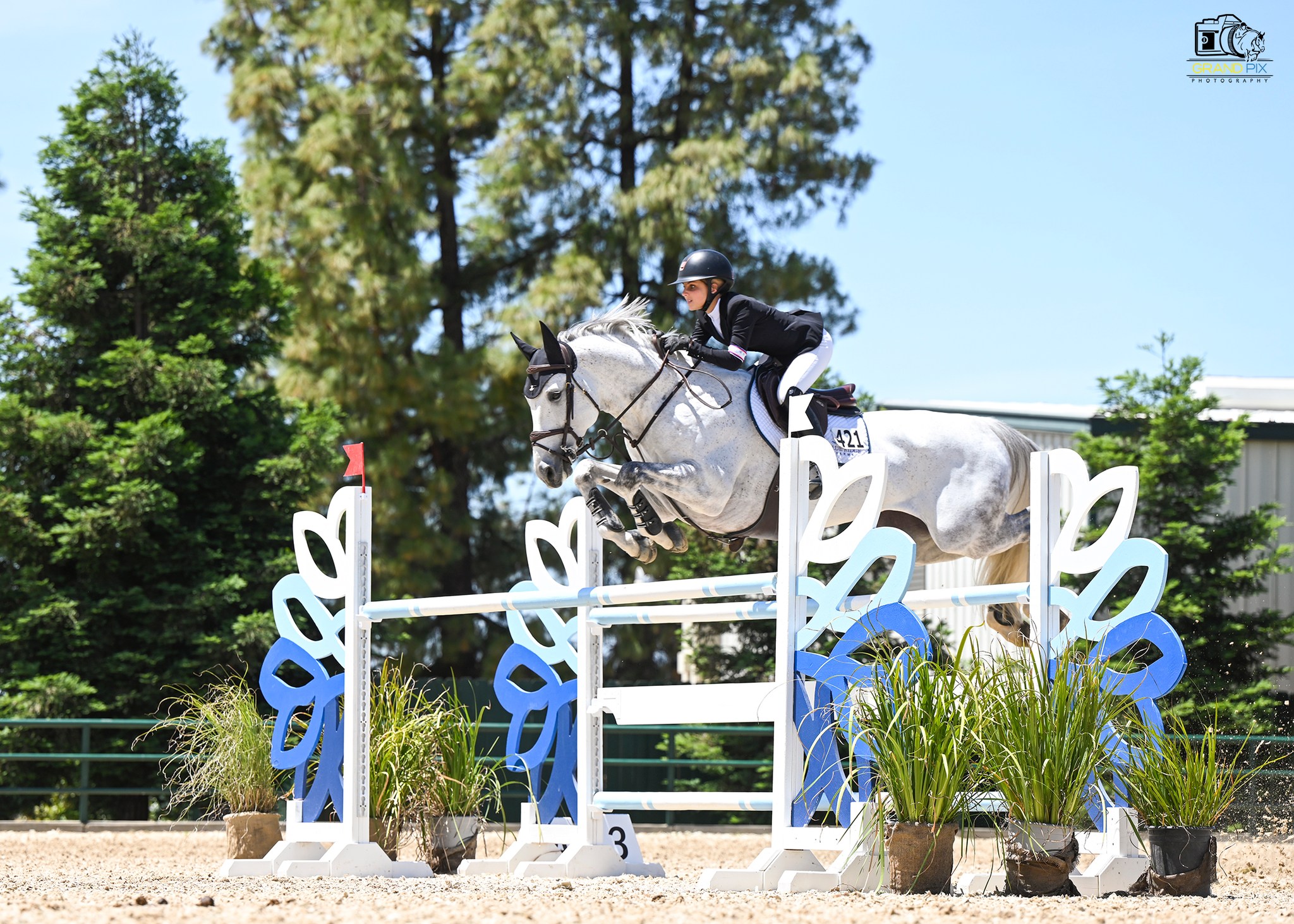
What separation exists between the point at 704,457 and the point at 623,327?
683mm

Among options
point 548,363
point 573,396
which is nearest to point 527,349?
point 548,363

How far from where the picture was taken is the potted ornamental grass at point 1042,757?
14.4 feet

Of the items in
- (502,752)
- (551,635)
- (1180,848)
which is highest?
(551,635)

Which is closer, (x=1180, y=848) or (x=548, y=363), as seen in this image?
(x=1180, y=848)

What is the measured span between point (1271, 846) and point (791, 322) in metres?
4.04

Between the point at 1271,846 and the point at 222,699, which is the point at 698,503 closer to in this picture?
the point at 222,699

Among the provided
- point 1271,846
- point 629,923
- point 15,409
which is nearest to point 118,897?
point 629,923

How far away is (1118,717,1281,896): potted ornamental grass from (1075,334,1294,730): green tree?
8.01 m

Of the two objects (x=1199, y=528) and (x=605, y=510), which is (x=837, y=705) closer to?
(x=605, y=510)

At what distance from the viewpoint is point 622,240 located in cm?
1659

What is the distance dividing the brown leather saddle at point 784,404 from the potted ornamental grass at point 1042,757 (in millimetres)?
1679

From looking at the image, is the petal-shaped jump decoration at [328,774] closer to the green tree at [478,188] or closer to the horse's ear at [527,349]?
the horse's ear at [527,349]

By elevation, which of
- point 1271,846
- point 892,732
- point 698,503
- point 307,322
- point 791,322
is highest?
point 307,322

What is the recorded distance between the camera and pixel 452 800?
6.20 m
